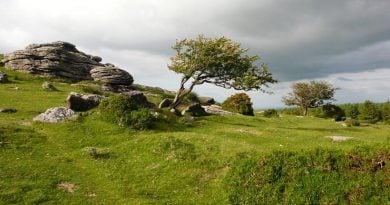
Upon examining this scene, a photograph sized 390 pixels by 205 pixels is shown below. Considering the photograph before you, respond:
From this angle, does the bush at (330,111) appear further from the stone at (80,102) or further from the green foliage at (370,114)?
the stone at (80,102)

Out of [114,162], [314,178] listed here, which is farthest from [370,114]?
[314,178]

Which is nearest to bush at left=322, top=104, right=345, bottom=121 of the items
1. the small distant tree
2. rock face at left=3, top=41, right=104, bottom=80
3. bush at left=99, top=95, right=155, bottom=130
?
the small distant tree

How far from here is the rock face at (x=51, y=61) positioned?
80938mm

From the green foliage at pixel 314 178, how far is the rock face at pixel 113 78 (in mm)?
62506

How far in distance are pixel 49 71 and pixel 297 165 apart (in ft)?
225

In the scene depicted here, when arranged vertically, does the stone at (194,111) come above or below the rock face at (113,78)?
below

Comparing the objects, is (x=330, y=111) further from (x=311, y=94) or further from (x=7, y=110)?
(x=7, y=110)

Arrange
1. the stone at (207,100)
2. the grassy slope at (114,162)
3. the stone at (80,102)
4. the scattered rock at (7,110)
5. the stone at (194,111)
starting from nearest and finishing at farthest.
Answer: the grassy slope at (114,162) → the scattered rock at (7,110) → the stone at (80,102) → the stone at (194,111) → the stone at (207,100)

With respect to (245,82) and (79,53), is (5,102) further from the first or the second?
(79,53)

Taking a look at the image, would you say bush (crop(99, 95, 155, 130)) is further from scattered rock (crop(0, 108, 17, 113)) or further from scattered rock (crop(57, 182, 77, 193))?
scattered rock (crop(57, 182, 77, 193))

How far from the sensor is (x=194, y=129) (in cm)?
4466

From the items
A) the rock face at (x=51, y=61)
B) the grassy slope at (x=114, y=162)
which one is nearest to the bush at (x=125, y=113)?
the grassy slope at (x=114, y=162)

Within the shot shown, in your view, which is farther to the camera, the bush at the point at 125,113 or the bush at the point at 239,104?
the bush at the point at 239,104

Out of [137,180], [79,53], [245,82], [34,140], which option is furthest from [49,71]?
[137,180]
